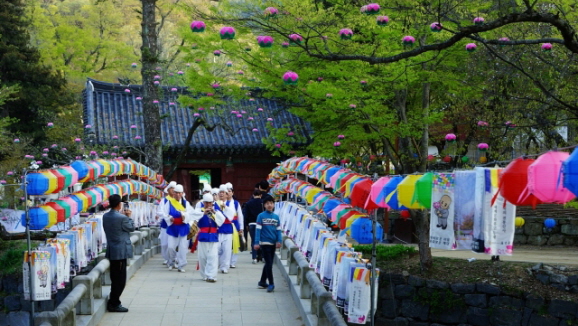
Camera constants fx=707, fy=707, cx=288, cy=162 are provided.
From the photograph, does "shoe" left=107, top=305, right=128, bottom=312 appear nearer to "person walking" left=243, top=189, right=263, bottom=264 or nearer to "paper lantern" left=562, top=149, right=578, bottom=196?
"person walking" left=243, top=189, right=263, bottom=264

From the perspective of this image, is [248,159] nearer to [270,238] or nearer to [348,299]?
[270,238]

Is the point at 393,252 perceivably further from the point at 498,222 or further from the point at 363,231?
the point at 498,222

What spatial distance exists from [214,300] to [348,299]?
12.4 ft

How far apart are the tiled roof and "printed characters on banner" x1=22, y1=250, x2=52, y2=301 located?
17497 mm

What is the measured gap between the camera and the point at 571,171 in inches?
231

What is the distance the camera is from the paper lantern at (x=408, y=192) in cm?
Result: 877

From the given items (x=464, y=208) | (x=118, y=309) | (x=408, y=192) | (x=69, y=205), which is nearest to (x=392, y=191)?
(x=408, y=192)

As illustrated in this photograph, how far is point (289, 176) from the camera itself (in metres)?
18.8

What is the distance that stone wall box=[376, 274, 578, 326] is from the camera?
16594 millimetres

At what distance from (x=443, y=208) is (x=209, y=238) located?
674 centimetres

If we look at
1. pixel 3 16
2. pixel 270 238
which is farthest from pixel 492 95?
pixel 3 16

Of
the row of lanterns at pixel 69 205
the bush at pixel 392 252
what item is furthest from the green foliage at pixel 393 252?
the row of lanterns at pixel 69 205

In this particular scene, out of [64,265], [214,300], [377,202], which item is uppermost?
[377,202]

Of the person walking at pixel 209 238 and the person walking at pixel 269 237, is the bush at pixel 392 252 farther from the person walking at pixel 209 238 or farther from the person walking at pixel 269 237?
the person walking at pixel 269 237
